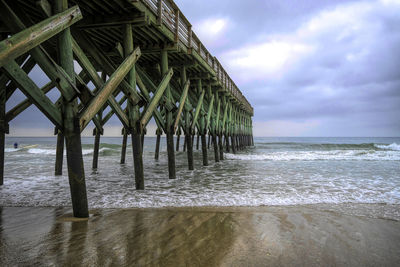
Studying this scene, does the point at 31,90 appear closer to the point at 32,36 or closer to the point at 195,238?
the point at 32,36

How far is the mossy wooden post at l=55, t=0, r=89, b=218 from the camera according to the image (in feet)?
10.7

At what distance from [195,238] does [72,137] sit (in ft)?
7.05

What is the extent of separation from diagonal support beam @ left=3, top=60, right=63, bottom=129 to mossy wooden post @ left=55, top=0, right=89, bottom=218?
0.14 m

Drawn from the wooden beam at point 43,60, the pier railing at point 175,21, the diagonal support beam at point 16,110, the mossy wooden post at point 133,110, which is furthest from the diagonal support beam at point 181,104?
the wooden beam at point 43,60

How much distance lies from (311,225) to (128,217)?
271cm

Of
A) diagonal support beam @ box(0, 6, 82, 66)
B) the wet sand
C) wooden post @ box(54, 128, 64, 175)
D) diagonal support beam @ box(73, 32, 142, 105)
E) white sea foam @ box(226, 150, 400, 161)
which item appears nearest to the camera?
the wet sand

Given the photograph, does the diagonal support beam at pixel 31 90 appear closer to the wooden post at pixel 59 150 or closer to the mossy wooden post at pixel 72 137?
the mossy wooden post at pixel 72 137

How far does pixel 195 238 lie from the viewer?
9.25 ft

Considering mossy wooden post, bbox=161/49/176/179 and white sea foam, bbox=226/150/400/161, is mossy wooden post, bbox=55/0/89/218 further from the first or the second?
white sea foam, bbox=226/150/400/161

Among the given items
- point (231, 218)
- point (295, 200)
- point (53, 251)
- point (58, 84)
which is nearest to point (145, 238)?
point (53, 251)

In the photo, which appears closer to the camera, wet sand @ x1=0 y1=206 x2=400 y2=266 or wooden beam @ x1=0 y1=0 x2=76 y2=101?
wet sand @ x1=0 y1=206 x2=400 y2=266

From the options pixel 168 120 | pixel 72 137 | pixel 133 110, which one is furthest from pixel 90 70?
pixel 168 120

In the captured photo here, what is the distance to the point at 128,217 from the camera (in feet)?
11.9

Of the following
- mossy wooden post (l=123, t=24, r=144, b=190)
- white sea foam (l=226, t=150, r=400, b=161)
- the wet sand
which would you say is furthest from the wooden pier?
white sea foam (l=226, t=150, r=400, b=161)
